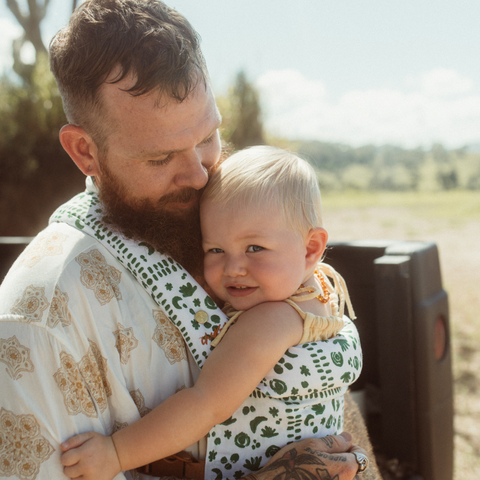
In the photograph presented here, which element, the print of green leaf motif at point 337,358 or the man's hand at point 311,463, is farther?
the print of green leaf motif at point 337,358

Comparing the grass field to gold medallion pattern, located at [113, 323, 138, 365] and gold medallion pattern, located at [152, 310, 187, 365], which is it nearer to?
gold medallion pattern, located at [152, 310, 187, 365]

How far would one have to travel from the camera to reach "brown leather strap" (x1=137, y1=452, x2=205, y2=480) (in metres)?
1.51

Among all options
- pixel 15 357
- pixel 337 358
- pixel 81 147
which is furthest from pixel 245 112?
pixel 15 357

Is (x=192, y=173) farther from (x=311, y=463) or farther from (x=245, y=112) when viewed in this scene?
(x=245, y=112)

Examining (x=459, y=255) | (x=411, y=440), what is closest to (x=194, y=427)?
(x=411, y=440)

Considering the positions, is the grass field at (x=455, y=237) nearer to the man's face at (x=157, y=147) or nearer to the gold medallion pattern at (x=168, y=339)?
the gold medallion pattern at (x=168, y=339)

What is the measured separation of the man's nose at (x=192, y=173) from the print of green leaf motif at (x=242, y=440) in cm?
80

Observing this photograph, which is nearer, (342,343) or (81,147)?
(342,343)

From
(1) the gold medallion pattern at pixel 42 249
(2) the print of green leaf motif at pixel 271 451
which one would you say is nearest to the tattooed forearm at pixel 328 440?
(2) the print of green leaf motif at pixel 271 451

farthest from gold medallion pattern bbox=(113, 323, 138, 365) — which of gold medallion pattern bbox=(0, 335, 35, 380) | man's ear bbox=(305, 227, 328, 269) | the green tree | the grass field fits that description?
the green tree

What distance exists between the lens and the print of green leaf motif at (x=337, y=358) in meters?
1.53

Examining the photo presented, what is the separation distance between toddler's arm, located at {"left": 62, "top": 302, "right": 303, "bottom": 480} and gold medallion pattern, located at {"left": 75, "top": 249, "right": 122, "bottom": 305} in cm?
35

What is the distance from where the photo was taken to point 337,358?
1.54m

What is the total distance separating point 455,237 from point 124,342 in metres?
12.9
